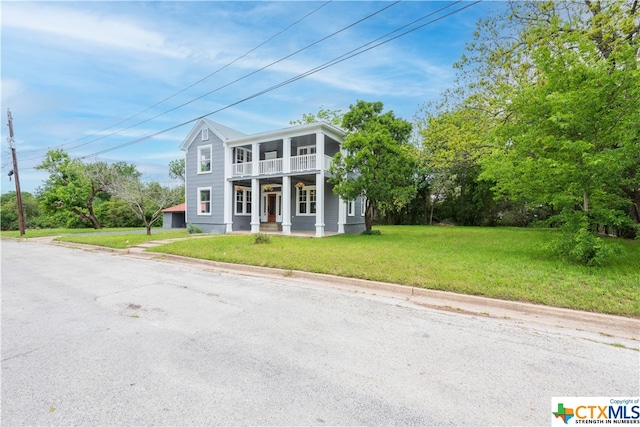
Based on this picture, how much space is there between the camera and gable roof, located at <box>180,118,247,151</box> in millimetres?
18358

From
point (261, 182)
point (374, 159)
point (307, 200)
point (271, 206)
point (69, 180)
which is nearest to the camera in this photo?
point (374, 159)

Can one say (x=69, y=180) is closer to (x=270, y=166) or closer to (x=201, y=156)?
(x=201, y=156)

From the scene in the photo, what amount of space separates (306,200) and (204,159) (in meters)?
7.32

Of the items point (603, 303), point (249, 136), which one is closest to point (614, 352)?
point (603, 303)

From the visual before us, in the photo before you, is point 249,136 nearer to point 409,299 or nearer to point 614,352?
point 409,299

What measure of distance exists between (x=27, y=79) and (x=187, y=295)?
15564 millimetres

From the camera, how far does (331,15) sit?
920cm

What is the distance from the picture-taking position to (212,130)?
18.6m

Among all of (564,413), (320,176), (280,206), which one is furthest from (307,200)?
(564,413)

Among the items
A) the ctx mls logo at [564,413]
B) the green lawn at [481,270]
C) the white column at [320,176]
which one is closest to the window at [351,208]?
the white column at [320,176]

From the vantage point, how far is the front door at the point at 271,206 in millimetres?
19791

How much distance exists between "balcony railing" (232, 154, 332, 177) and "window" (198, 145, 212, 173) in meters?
2.24

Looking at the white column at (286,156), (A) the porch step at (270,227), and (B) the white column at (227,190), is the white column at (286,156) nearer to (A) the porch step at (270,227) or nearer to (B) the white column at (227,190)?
(A) the porch step at (270,227)

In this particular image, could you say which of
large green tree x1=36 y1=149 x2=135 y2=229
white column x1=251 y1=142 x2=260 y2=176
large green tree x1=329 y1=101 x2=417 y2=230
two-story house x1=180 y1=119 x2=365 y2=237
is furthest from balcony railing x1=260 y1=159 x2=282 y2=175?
large green tree x1=36 y1=149 x2=135 y2=229
